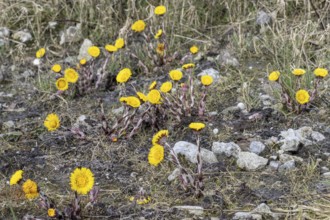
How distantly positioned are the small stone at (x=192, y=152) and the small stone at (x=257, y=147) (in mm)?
199

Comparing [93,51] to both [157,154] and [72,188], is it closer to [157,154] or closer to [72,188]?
[157,154]

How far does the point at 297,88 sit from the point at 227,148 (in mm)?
651

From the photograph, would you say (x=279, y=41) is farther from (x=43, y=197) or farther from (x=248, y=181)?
(x=43, y=197)

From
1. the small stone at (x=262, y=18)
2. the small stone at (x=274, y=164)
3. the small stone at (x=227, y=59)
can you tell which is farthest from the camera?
the small stone at (x=262, y=18)

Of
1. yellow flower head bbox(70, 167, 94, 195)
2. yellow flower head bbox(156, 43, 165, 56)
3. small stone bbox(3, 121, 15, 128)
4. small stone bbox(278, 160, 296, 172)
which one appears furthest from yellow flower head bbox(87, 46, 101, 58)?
small stone bbox(278, 160, 296, 172)

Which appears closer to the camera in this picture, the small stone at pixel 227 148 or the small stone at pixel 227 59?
the small stone at pixel 227 148

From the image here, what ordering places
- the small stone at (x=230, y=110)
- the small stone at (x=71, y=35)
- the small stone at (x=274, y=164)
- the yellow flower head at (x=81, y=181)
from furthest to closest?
the small stone at (x=71, y=35) < the small stone at (x=230, y=110) < the small stone at (x=274, y=164) < the yellow flower head at (x=81, y=181)

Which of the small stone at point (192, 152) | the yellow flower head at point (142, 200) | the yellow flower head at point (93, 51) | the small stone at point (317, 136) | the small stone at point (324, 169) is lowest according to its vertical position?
the yellow flower head at point (142, 200)

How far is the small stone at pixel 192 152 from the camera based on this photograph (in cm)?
285

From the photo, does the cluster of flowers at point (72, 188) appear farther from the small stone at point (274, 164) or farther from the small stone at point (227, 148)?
the small stone at point (274, 164)

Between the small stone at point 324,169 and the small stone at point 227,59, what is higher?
the small stone at point 227,59

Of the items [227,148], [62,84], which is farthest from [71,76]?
[227,148]

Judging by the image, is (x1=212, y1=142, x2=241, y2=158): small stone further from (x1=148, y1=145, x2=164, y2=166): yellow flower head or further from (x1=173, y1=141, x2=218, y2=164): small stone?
(x1=148, y1=145, x2=164, y2=166): yellow flower head

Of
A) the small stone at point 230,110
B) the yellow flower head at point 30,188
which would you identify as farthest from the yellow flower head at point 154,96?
the yellow flower head at point 30,188
